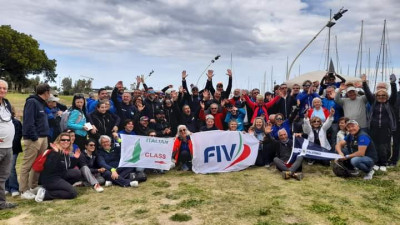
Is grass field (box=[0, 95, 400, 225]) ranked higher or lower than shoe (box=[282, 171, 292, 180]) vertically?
lower

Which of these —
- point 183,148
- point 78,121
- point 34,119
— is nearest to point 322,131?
point 183,148

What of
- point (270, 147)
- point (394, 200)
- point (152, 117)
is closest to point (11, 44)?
point (152, 117)

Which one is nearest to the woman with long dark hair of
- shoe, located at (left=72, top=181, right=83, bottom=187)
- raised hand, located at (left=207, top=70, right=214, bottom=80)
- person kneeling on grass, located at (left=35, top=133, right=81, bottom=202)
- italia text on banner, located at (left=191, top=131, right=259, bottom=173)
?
shoe, located at (left=72, top=181, right=83, bottom=187)

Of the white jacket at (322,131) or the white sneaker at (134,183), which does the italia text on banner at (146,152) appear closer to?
the white sneaker at (134,183)

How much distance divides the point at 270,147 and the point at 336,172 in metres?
1.95

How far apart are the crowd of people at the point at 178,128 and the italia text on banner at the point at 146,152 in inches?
7.5

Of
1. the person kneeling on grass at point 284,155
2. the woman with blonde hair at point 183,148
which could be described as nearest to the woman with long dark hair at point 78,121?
the woman with blonde hair at point 183,148

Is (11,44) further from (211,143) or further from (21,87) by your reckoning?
(211,143)

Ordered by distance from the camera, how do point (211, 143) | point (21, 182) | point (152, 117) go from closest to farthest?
point (21, 182) → point (211, 143) → point (152, 117)

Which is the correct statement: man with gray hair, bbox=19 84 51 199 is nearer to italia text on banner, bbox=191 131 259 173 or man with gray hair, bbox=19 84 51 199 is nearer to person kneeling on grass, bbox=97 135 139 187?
person kneeling on grass, bbox=97 135 139 187

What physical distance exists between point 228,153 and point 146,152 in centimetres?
240

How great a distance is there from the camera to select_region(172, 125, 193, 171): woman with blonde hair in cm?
938

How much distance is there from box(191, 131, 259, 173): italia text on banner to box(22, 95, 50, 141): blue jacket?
13.3ft

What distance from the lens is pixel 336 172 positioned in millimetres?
8344
